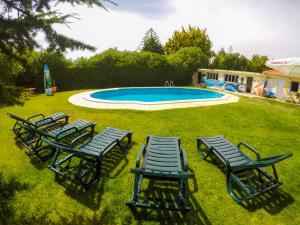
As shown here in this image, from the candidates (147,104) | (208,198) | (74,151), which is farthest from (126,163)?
(147,104)

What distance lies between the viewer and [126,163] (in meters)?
6.45

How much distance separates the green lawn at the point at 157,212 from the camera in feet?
14.5

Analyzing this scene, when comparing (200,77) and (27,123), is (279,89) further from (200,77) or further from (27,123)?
(27,123)

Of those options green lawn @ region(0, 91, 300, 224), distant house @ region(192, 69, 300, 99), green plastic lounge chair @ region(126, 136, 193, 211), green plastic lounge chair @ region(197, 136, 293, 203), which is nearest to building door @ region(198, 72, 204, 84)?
distant house @ region(192, 69, 300, 99)

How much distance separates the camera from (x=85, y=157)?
610cm

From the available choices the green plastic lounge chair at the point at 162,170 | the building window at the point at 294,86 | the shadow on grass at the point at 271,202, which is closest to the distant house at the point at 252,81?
the building window at the point at 294,86

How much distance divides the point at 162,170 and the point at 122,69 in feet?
66.5

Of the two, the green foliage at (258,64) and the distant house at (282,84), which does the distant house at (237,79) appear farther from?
the green foliage at (258,64)

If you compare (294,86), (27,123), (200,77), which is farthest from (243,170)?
(200,77)

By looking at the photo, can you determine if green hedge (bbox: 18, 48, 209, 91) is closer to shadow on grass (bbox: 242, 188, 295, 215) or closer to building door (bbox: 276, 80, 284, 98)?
building door (bbox: 276, 80, 284, 98)

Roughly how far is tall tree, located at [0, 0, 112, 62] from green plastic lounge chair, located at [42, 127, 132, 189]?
108 inches

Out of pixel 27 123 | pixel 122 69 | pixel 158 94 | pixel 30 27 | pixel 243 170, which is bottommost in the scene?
pixel 243 170

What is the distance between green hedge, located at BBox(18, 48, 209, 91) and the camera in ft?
68.9

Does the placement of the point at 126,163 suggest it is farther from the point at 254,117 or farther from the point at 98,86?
the point at 98,86
